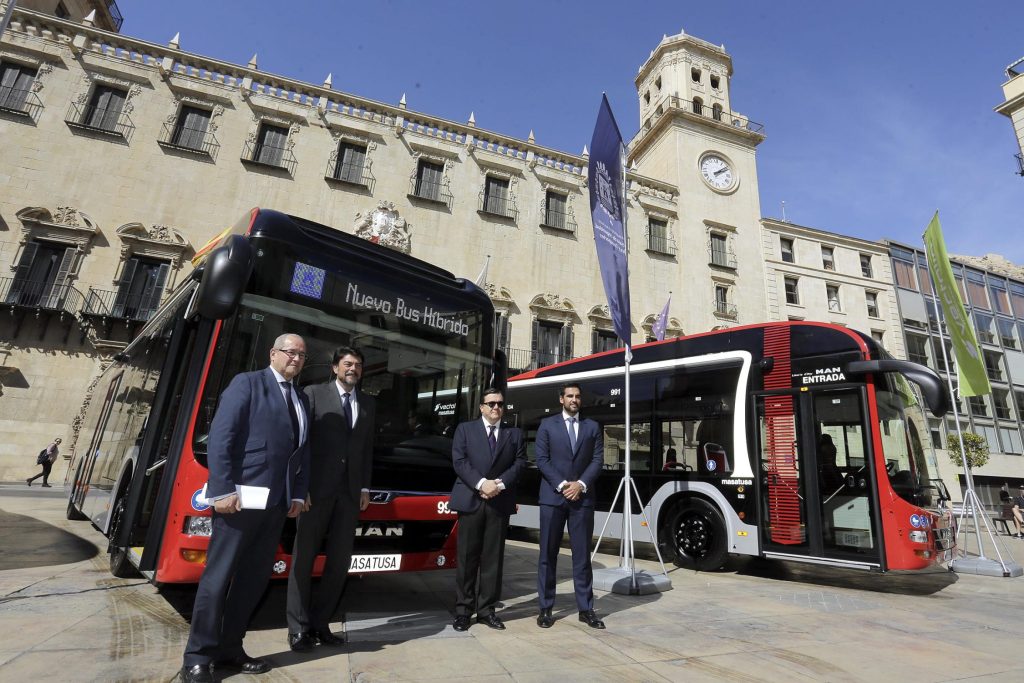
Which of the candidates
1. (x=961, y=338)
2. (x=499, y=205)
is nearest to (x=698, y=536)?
(x=961, y=338)

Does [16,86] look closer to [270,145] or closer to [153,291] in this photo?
[270,145]

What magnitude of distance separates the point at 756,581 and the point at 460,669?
545cm

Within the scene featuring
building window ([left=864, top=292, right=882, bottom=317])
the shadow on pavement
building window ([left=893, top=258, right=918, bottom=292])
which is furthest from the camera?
building window ([left=893, top=258, right=918, bottom=292])

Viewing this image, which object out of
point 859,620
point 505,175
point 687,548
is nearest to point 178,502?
point 859,620

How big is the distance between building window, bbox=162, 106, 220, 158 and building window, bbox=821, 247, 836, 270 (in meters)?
31.4

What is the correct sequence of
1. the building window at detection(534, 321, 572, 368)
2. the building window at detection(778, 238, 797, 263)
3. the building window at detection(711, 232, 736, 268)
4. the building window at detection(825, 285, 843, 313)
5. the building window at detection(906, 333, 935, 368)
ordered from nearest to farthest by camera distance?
the building window at detection(534, 321, 572, 368)
the building window at detection(711, 232, 736, 268)
the building window at detection(778, 238, 797, 263)
the building window at detection(825, 285, 843, 313)
the building window at detection(906, 333, 935, 368)

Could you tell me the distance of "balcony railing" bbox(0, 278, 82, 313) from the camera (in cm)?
1611

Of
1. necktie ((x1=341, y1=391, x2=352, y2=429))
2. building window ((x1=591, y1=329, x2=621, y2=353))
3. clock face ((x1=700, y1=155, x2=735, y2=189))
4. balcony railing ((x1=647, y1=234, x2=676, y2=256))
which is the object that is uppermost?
clock face ((x1=700, y1=155, x2=735, y2=189))

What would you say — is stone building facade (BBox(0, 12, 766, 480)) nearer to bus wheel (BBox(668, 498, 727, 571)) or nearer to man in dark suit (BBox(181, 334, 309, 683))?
bus wheel (BBox(668, 498, 727, 571))

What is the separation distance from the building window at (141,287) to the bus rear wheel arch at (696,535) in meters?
18.3

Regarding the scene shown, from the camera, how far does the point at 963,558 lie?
8742mm

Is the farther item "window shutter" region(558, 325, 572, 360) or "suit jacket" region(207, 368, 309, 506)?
"window shutter" region(558, 325, 572, 360)

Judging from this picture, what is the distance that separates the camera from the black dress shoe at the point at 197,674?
251 cm

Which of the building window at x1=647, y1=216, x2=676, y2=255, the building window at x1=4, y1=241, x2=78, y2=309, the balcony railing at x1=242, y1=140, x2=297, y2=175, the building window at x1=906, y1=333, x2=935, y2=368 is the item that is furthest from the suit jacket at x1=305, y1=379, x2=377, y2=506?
the building window at x1=906, y1=333, x2=935, y2=368
